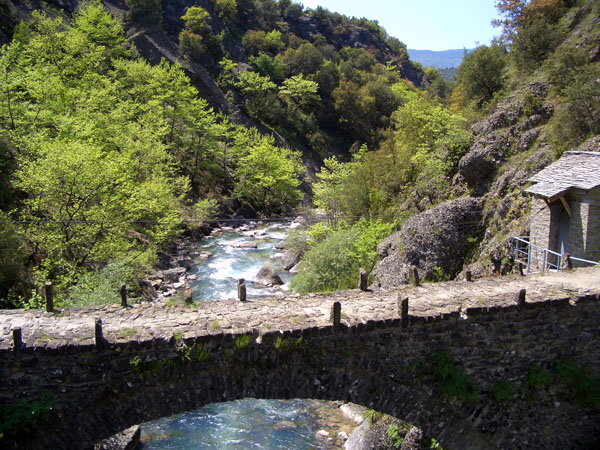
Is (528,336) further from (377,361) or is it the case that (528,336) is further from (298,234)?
(298,234)

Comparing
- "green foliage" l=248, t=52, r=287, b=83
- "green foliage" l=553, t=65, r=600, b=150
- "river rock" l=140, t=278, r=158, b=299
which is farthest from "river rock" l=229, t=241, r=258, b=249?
"green foliage" l=248, t=52, r=287, b=83

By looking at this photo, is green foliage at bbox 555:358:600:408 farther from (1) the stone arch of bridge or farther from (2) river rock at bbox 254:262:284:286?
(2) river rock at bbox 254:262:284:286

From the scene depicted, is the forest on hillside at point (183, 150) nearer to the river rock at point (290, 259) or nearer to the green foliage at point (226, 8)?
the river rock at point (290, 259)

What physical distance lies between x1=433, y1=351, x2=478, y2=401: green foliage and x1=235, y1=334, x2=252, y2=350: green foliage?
4040 mm

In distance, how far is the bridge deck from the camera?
8219 mm

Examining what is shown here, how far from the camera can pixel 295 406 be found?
15.3 meters

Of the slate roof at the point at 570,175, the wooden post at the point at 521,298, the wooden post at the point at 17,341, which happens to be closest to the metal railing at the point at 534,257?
the slate roof at the point at 570,175

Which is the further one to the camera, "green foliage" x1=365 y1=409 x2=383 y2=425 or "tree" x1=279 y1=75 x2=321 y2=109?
"tree" x1=279 y1=75 x2=321 y2=109

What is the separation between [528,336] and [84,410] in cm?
932

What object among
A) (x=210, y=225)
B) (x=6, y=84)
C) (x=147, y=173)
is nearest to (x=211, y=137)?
(x=210, y=225)

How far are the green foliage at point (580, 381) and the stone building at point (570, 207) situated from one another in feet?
13.3

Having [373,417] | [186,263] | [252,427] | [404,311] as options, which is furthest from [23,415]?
[186,263]

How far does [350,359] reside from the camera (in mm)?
8820

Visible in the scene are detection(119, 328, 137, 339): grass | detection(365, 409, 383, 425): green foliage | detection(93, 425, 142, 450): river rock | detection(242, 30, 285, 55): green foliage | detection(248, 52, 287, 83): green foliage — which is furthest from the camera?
detection(242, 30, 285, 55): green foliage
